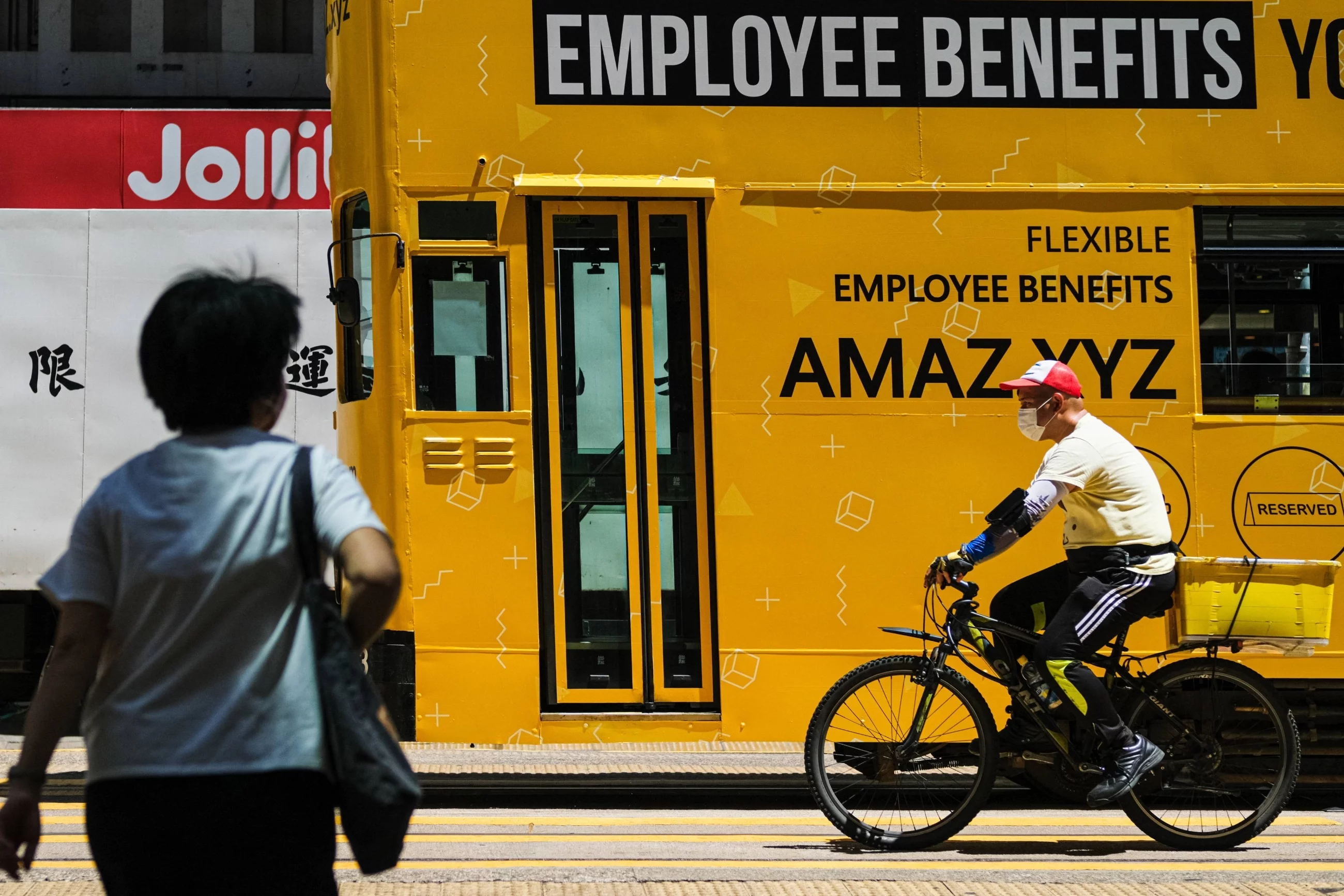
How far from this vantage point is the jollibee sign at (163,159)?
13688mm

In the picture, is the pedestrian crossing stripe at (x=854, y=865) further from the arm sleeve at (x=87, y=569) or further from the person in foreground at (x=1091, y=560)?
the arm sleeve at (x=87, y=569)

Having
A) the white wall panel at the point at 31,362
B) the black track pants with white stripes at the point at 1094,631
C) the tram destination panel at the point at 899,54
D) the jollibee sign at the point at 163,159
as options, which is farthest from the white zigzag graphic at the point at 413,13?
the jollibee sign at the point at 163,159

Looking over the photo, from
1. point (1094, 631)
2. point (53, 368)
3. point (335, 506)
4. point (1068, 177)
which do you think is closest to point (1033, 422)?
point (1094, 631)

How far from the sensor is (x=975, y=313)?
7.30m

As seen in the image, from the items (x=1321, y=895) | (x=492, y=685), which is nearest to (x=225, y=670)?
(x=1321, y=895)

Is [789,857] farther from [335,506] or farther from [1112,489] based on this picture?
[335,506]

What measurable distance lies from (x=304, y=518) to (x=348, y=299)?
500cm

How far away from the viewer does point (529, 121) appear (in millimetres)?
7191

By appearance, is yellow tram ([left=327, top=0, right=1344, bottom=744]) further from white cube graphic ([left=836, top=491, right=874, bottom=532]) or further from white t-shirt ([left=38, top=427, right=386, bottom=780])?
white t-shirt ([left=38, top=427, right=386, bottom=780])

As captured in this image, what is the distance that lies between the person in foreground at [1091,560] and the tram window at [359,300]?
9.51 feet

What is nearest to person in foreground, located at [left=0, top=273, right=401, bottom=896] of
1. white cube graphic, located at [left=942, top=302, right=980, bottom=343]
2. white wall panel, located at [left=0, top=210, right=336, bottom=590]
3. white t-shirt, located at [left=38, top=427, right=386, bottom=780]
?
white t-shirt, located at [left=38, top=427, right=386, bottom=780]

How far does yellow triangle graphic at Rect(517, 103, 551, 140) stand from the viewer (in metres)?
7.18

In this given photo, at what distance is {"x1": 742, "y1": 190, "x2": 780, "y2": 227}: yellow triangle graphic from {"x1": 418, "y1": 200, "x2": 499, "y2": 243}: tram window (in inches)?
45.0

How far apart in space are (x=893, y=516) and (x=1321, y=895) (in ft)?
8.38
